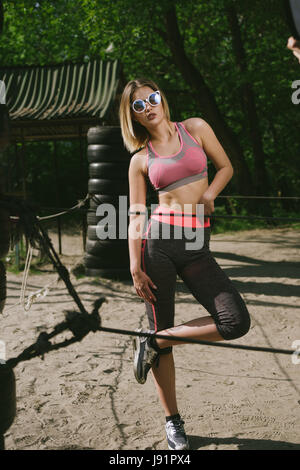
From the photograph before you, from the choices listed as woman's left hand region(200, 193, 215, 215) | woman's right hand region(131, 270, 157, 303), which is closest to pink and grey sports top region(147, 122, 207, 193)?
woman's left hand region(200, 193, 215, 215)

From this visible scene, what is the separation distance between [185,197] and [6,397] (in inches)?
47.7

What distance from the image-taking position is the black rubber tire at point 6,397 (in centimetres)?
199

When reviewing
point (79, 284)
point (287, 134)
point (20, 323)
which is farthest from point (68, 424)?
point (287, 134)

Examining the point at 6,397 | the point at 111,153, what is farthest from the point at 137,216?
the point at 111,153

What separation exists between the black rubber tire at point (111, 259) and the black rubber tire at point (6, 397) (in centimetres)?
493

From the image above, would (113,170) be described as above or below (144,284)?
above

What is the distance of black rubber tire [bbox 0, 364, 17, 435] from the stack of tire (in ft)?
15.4

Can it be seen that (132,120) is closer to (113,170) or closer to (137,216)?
(137,216)

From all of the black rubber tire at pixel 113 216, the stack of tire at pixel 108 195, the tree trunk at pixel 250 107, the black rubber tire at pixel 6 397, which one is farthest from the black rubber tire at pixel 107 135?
the tree trunk at pixel 250 107

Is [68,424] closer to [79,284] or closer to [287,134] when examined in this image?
[79,284]

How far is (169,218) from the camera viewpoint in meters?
2.50

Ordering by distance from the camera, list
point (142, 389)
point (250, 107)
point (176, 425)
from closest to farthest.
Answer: point (176, 425) → point (142, 389) → point (250, 107)

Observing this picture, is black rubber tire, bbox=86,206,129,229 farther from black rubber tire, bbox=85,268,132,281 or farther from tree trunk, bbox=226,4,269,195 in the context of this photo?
tree trunk, bbox=226,4,269,195

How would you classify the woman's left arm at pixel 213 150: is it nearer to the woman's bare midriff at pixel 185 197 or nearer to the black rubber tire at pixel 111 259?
the woman's bare midriff at pixel 185 197
